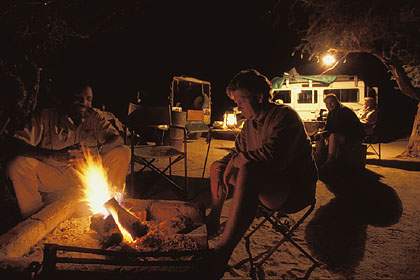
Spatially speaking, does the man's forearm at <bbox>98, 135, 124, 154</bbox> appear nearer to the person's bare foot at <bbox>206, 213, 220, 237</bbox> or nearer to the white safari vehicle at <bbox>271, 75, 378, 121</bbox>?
the person's bare foot at <bbox>206, 213, 220, 237</bbox>

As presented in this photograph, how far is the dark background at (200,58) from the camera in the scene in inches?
671

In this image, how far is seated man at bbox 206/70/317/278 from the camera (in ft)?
5.40

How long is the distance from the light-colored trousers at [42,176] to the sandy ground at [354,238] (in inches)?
49.6

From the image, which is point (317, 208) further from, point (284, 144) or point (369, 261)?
point (284, 144)

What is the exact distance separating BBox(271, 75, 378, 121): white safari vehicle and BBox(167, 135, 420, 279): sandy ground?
29.3 feet

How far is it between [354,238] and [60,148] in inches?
122

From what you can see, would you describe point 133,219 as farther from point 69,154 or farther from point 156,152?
point 156,152

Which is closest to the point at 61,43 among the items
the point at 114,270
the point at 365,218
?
the point at 114,270

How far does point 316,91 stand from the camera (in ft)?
42.5

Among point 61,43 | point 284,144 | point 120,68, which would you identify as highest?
point 120,68

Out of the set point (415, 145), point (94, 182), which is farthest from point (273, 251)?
point (415, 145)

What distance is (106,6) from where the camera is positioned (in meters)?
7.04

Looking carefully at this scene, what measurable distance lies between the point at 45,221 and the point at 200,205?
1.31m

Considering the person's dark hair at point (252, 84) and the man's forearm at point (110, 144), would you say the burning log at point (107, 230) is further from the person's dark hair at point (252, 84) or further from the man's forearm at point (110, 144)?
the person's dark hair at point (252, 84)
